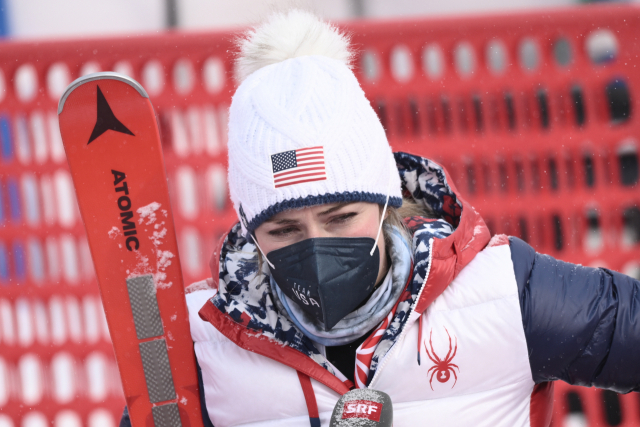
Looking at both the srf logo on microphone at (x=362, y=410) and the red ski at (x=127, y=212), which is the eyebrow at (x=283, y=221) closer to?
the red ski at (x=127, y=212)

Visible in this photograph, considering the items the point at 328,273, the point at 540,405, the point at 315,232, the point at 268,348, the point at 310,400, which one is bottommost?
the point at 540,405

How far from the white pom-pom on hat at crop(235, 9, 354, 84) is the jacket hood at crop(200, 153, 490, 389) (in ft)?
1.48

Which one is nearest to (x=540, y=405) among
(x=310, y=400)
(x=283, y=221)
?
(x=310, y=400)

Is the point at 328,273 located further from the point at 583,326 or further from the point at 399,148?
the point at 399,148

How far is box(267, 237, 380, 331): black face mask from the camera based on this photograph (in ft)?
6.12

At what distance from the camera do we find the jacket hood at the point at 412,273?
1885 millimetres

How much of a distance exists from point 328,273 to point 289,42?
73 cm

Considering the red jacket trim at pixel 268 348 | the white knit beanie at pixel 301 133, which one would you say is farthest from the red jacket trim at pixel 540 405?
the white knit beanie at pixel 301 133

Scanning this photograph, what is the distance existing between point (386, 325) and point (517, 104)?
1.64m

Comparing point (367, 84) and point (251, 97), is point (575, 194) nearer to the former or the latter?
point (367, 84)

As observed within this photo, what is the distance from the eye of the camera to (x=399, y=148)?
125 inches

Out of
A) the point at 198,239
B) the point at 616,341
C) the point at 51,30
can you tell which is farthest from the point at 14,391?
the point at 51,30

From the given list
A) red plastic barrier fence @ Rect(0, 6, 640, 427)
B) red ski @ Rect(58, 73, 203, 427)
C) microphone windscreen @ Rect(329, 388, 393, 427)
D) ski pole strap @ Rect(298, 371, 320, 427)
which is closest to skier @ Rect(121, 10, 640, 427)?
ski pole strap @ Rect(298, 371, 320, 427)

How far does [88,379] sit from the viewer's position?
322 centimetres
